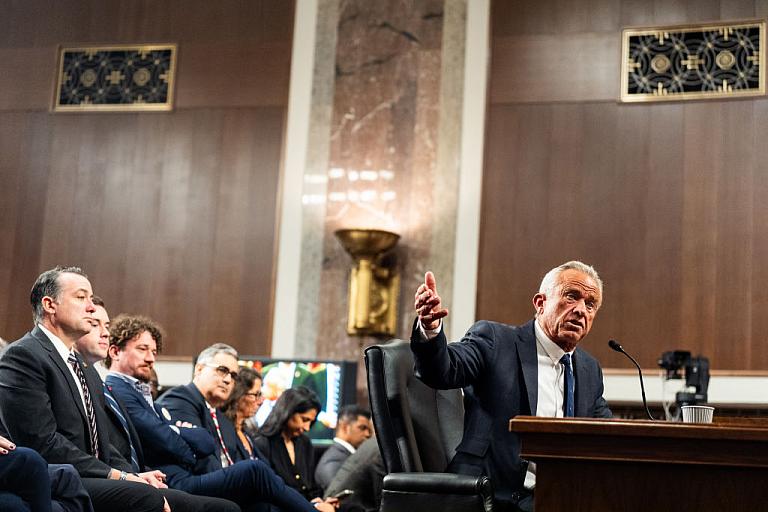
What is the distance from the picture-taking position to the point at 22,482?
3291mm

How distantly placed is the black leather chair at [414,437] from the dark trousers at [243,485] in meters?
1.26

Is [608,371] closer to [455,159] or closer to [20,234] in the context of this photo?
[455,159]

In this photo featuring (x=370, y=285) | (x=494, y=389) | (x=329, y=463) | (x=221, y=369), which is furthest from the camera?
(x=370, y=285)

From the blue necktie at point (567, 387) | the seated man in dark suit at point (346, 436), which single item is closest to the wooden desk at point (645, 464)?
the blue necktie at point (567, 387)

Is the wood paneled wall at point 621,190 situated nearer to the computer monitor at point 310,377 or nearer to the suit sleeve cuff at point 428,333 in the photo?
the computer monitor at point 310,377

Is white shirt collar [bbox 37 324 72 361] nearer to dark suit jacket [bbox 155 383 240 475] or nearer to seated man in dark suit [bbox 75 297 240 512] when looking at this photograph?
seated man in dark suit [bbox 75 297 240 512]

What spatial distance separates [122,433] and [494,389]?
61.2 inches

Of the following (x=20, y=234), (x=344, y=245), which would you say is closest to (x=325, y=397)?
(x=344, y=245)

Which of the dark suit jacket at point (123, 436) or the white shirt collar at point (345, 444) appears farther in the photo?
the white shirt collar at point (345, 444)

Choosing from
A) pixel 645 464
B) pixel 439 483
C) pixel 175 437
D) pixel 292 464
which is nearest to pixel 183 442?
pixel 175 437

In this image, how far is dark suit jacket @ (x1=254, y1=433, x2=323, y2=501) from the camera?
593cm

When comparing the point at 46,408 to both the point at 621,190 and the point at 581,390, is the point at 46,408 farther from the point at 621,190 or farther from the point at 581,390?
the point at 621,190

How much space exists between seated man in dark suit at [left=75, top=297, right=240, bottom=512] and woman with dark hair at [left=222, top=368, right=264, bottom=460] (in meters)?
0.91

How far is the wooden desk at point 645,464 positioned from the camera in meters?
2.36
